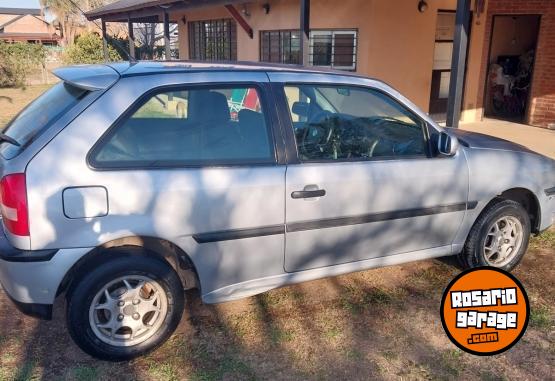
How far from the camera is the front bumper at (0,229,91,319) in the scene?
8.96 feet

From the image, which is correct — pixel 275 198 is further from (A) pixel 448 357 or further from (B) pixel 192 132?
(A) pixel 448 357

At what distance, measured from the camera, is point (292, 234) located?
128 inches

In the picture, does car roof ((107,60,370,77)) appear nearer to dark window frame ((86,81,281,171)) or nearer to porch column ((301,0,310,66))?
dark window frame ((86,81,281,171))

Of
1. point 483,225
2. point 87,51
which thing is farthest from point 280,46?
point 87,51

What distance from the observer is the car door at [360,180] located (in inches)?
129

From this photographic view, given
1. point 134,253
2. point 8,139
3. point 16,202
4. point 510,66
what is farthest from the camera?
point 510,66

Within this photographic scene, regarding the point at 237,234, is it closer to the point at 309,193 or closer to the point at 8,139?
the point at 309,193

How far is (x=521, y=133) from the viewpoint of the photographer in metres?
10.3

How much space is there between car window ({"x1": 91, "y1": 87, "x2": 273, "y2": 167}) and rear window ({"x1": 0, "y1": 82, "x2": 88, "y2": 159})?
35 cm

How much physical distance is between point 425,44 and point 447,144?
26.6 feet

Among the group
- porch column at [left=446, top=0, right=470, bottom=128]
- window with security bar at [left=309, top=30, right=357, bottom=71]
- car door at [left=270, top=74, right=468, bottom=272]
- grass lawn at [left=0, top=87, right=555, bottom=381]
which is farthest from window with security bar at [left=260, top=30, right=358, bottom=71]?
grass lawn at [left=0, top=87, right=555, bottom=381]

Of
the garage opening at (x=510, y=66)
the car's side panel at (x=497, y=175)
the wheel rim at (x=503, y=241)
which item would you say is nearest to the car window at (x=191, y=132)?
the car's side panel at (x=497, y=175)

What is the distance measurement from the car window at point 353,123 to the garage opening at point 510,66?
9.76 metres

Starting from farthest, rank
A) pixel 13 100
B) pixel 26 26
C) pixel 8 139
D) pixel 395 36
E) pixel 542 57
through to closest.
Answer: pixel 26 26, pixel 13 100, pixel 542 57, pixel 395 36, pixel 8 139
